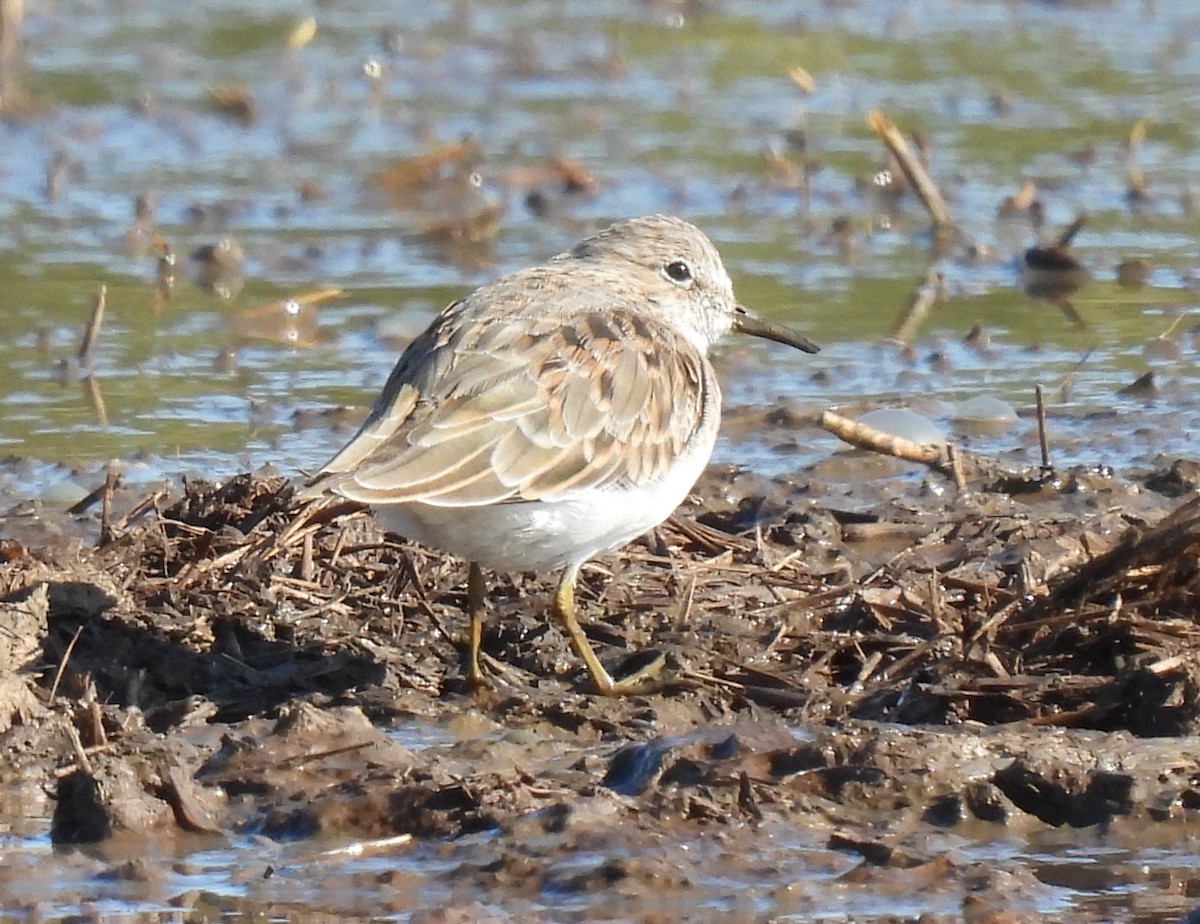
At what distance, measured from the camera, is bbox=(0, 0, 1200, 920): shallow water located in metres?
8.42

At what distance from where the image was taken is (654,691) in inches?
235

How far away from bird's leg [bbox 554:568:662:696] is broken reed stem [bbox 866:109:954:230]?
536 centimetres

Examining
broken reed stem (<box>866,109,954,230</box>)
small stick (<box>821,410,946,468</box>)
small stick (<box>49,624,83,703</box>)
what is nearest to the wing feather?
small stick (<box>49,624,83,703</box>)

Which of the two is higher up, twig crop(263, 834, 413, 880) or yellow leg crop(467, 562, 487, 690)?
yellow leg crop(467, 562, 487, 690)

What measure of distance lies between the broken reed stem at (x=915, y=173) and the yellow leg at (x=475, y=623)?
541 centimetres

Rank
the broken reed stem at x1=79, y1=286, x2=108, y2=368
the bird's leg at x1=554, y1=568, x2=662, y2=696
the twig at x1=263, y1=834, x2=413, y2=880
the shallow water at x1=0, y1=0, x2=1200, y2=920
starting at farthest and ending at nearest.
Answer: the broken reed stem at x1=79, y1=286, x2=108, y2=368, the shallow water at x1=0, y1=0, x2=1200, y2=920, the bird's leg at x1=554, y1=568, x2=662, y2=696, the twig at x1=263, y1=834, x2=413, y2=880

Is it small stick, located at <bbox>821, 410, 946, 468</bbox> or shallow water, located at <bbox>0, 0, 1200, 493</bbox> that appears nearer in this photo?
small stick, located at <bbox>821, 410, 946, 468</bbox>

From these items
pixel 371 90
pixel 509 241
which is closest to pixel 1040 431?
pixel 509 241

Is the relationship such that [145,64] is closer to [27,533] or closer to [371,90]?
[371,90]

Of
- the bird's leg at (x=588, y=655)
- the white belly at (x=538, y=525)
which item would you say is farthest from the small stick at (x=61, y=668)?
the bird's leg at (x=588, y=655)

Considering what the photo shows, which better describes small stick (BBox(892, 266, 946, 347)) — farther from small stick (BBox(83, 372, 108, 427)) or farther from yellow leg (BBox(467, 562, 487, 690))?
yellow leg (BBox(467, 562, 487, 690))

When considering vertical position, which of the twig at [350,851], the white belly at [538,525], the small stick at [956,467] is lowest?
the twig at [350,851]

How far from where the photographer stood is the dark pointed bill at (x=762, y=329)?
736 centimetres

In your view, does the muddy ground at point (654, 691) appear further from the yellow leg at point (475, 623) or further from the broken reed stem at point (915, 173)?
the broken reed stem at point (915, 173)
